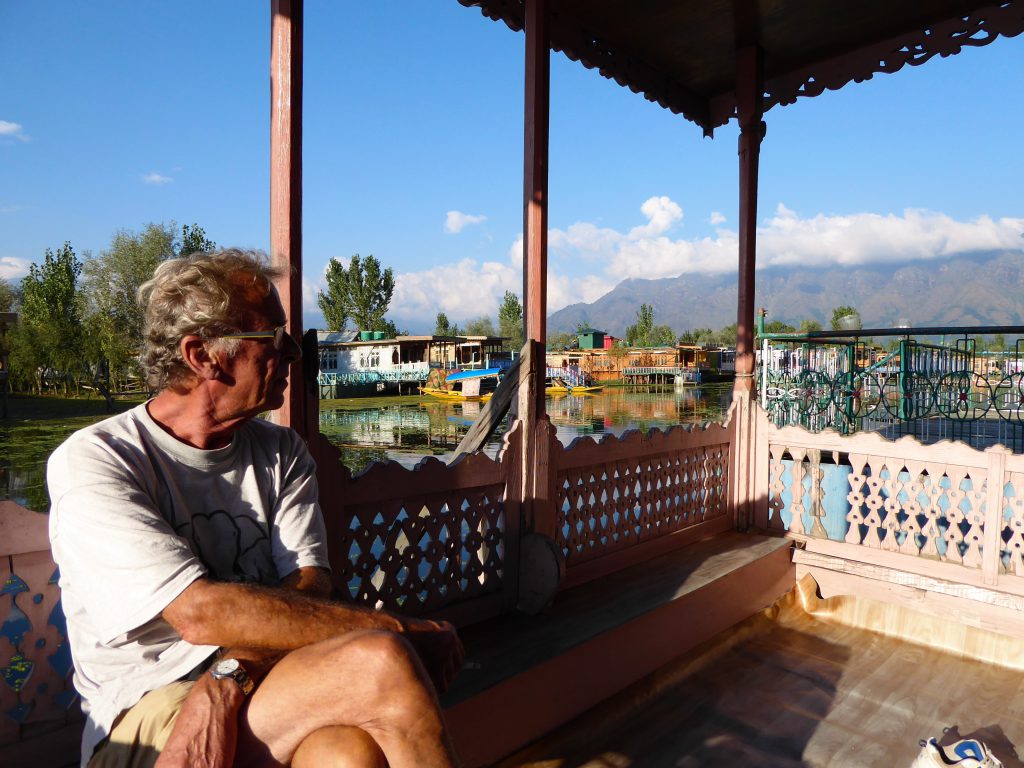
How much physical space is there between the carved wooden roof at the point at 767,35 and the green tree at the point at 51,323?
41.2 metres

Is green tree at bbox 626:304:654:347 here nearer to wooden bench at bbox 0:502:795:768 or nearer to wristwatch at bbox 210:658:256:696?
wooden bench at bbox 0:502:795:768

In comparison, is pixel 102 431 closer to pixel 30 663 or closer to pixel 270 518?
pixel 270 518

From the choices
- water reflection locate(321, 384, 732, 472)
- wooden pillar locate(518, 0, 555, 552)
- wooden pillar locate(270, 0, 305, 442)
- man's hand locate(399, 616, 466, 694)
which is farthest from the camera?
water reflection locate(321, 384, 732, 472)

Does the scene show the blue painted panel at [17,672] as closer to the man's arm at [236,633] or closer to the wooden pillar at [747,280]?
the man's arm at [236,633]

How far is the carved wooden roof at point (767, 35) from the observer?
11.5 feet

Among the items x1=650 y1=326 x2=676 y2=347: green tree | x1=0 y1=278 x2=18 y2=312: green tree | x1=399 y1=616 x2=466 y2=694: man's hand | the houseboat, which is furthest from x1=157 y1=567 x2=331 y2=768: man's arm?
x1=650 y1=326 x2=676 y2=347: green tree

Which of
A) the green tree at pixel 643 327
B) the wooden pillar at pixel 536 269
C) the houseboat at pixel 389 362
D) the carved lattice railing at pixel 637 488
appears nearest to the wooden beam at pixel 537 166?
the wooden pillar at pixel 536 269

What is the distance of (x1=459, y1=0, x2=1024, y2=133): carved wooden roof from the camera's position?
3506 mm

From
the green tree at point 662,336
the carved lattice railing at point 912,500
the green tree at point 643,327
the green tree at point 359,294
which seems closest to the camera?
the carved lattice railing at point 912,500

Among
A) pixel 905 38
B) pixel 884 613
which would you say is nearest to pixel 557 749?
pixel 884 613

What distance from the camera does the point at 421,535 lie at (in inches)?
93.7

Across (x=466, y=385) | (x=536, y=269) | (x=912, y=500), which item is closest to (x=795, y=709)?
(x=912, y=500)

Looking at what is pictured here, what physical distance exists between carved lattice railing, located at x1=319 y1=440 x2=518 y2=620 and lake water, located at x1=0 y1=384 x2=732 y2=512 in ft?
36.4

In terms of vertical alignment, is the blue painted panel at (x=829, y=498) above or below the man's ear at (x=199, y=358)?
below
